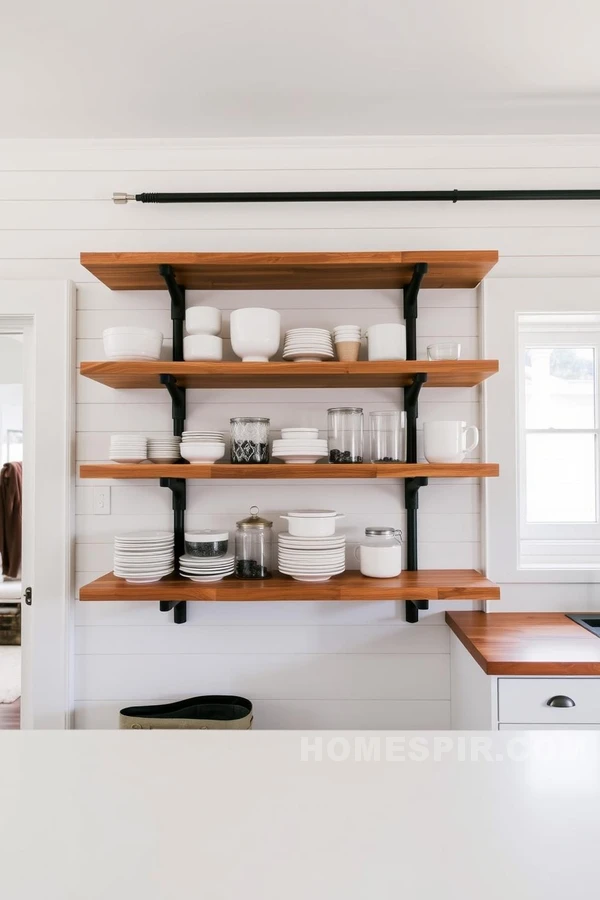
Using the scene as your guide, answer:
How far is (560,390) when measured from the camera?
6.93ft

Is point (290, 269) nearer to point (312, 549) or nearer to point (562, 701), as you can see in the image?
point (312, 549)

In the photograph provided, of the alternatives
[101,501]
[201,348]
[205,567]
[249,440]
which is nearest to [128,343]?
[201,348]

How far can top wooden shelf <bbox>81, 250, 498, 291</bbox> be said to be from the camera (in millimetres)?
1670

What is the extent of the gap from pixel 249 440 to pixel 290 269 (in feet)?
1.89

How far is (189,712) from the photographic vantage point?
1.87 metres

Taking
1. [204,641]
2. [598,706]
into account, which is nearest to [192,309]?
[204,641]

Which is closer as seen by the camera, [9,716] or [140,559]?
[140,559]

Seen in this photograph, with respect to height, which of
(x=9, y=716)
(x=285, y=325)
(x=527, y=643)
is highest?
(x=285, y=325)

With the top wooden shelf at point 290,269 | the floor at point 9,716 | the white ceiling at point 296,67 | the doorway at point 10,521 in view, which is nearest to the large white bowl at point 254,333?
the top wooden shelf at point 290,269

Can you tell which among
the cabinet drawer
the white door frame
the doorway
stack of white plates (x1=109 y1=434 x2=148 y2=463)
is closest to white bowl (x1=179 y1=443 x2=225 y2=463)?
stack of white plates (x1=109 y1=434 x2=148 y2=463)

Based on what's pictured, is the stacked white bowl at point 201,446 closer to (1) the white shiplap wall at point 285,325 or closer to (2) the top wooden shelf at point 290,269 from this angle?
(1) the white shiplap wall at point 285,325

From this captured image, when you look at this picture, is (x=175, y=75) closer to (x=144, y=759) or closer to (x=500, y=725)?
(x=144, y=759)

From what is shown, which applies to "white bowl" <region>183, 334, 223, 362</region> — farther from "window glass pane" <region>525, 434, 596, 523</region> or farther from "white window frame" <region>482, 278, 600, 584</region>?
"window glass pane" <region>525, 434, 596, 523</region>

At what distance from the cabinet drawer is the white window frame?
462mm
